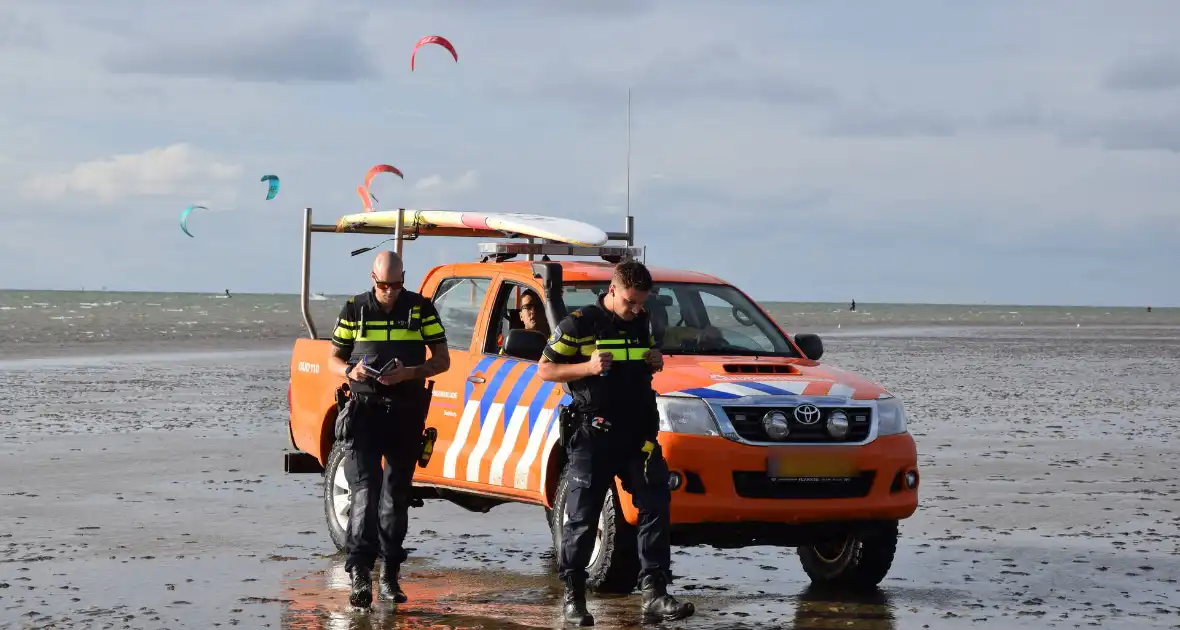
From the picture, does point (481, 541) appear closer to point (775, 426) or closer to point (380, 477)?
point (380, 477)

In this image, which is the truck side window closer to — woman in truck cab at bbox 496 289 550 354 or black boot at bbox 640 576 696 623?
woman in truck cab at bbox 496 289 550 354

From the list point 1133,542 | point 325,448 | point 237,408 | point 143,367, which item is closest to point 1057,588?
point 1133,542

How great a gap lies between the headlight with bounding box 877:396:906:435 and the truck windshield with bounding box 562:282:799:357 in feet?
3.39

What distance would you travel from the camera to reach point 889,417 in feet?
29.1

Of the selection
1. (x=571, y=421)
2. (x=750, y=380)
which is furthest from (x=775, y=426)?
(x=571, y=421)

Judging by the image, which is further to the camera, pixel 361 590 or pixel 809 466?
pixel 809 466

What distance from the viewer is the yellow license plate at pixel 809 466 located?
842cm

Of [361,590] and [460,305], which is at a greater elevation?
[460,305]

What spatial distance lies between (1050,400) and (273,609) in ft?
62.3

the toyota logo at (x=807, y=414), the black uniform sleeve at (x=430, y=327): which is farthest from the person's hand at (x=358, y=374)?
the toyota logo at (x=807, y=414)

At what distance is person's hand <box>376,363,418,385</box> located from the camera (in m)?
8.39

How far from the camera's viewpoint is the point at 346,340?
867cm

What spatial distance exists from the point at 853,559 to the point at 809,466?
3.56 feet

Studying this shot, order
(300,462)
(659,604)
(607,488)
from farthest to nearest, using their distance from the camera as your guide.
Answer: (300,462) → (607,488) → (659,604)
